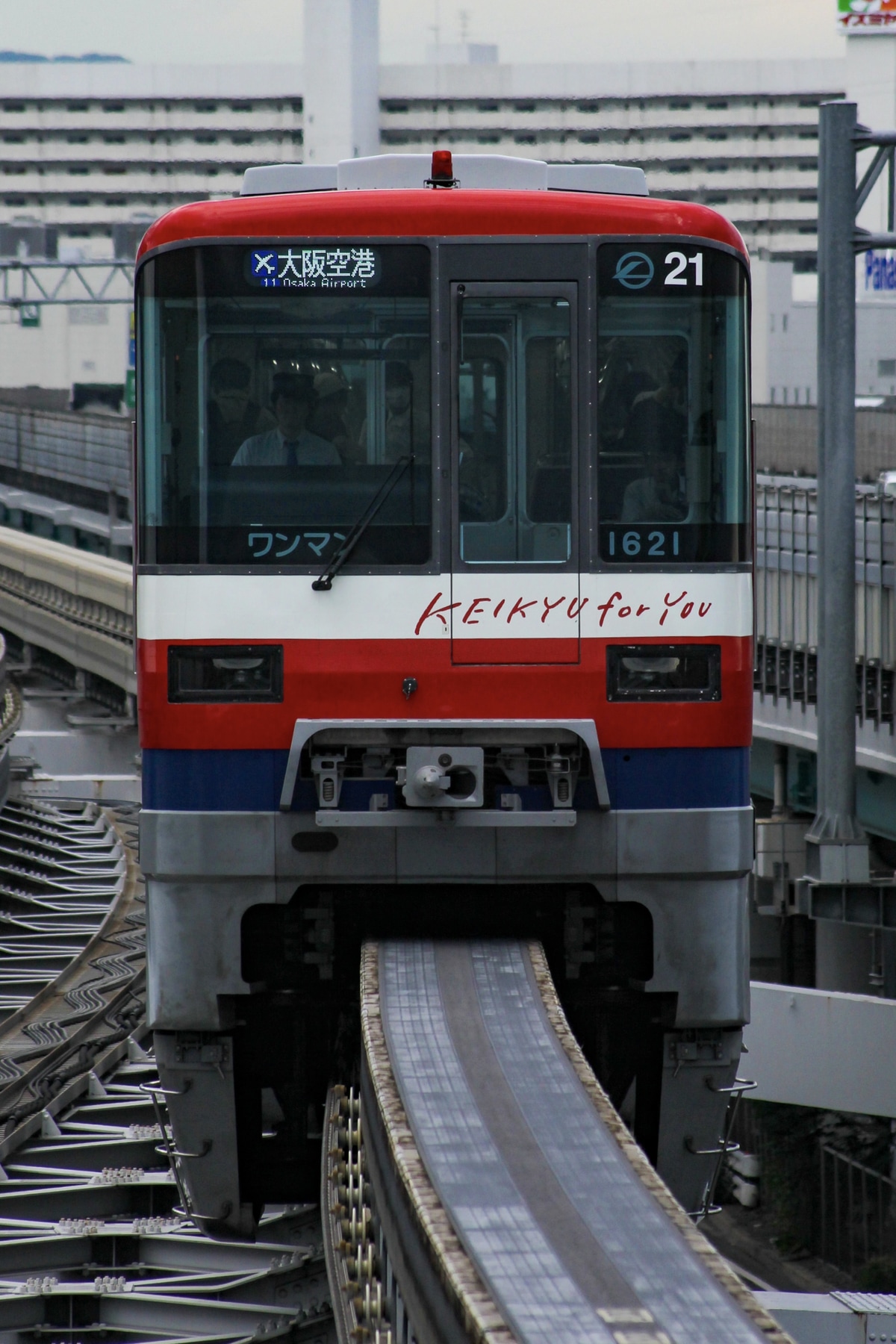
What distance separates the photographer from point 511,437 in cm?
736

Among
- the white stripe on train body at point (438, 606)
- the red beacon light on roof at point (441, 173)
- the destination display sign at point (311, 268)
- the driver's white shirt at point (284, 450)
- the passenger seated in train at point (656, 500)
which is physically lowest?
the white stripe on train body at point (438, 606)

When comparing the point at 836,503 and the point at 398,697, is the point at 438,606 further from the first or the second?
the point at 836,503

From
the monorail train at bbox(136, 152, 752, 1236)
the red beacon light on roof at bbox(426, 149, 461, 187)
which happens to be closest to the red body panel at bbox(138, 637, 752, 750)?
the monorail train at bbox(136, 152, 752, 1236)

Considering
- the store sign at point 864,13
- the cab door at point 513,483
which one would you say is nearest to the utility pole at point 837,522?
the cab door at point 513,483

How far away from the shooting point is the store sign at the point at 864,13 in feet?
227

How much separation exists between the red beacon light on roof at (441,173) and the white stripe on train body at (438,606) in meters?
1.55

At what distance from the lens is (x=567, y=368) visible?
7281 millimetres

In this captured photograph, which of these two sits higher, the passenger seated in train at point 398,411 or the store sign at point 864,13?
the store sign at point 864,13

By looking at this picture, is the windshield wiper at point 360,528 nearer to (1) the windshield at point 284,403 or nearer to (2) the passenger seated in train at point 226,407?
(1) the windshield at point 284,403

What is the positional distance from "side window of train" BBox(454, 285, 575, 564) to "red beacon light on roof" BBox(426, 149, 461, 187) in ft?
1.99

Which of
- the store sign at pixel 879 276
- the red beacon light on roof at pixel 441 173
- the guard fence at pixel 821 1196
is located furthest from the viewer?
the store sign at pixel 879 276

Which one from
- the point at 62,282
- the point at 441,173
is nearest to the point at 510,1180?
the point at 441,173

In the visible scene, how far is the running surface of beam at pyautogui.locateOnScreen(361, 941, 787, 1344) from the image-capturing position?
179 inches

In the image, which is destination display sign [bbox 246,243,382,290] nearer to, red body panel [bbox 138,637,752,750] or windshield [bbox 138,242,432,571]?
windshield [bbox 138,242,432,571]
